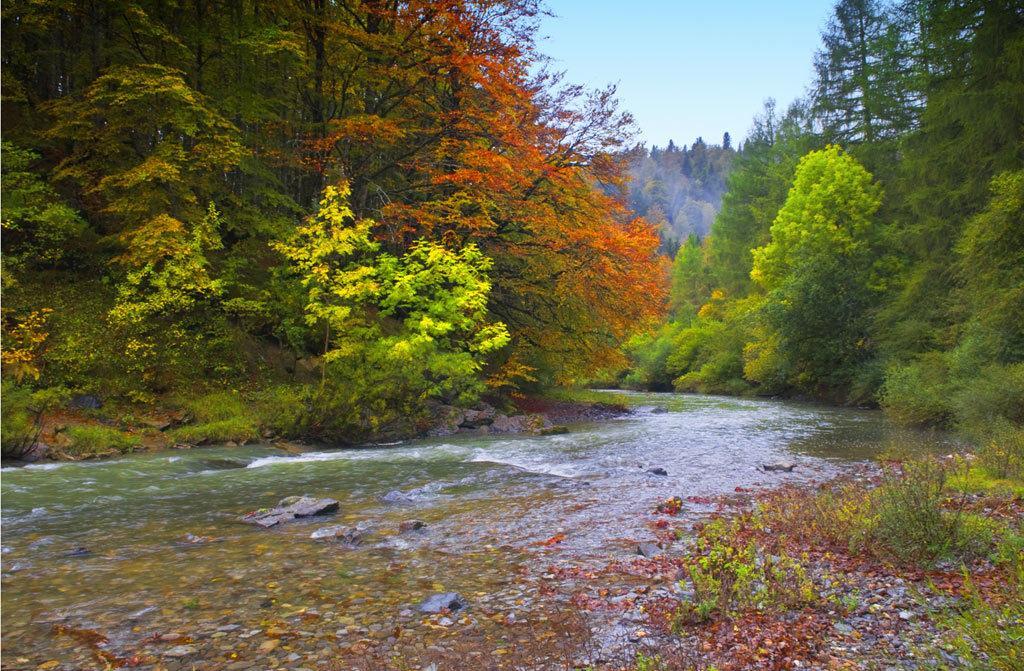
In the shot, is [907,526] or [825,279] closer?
[907,526]

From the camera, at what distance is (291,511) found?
7875mm

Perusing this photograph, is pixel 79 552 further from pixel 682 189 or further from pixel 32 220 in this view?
pixel 682 189

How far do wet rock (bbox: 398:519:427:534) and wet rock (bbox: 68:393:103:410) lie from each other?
884cm

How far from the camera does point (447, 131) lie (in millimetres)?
19062

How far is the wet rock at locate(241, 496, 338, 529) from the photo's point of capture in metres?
7.54

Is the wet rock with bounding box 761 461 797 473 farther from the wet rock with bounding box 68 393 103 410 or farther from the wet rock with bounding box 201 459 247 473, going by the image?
the wet rock with bounding box 68 393 103 410

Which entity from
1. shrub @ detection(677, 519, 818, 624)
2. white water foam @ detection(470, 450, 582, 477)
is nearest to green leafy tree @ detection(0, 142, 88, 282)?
white water foam @ detection(470, 450, 582, 477)

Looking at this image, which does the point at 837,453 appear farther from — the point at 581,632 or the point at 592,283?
the point at 581,632

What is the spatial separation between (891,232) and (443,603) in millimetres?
29886

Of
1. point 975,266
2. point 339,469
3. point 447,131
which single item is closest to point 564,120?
point 447,131

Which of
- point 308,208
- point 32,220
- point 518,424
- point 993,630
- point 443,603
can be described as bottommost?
point 518,424

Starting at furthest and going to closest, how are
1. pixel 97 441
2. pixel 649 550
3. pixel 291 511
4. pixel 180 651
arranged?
1. pixel 97 441
2. pixel 291 511
3. pixel 649 550
4. pixel 180 651

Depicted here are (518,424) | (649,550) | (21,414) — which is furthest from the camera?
(518,424)

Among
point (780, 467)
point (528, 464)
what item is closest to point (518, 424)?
point (528, 464)
